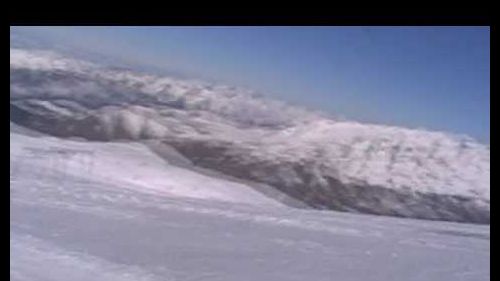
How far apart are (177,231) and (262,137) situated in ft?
1.42

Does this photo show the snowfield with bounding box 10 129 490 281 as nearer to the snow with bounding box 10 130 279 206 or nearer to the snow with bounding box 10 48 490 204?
the snow with bounding box 10 130 279 206

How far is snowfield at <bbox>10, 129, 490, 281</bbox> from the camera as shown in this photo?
1.91 m

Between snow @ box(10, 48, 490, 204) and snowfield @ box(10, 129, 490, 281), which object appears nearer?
snowfield @ box(10, 129, 490, 281)

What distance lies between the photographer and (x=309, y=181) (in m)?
2.12

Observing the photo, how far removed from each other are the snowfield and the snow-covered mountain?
2.1 inches

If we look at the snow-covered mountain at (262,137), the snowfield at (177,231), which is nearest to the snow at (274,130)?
the snow-covered mountain at (262,137)

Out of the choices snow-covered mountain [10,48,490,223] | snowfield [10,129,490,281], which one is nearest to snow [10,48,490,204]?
snow-covered mountain [10,48,490,223]

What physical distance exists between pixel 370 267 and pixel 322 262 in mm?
148

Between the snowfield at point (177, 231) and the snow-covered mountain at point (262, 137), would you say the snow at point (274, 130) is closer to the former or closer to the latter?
the snow-covered mountain at point (262, 137)

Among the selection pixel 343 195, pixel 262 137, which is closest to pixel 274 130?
pixel 262 137

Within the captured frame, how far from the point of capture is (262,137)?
216 cm

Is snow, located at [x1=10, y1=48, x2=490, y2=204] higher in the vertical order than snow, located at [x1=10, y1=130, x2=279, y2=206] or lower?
higher
